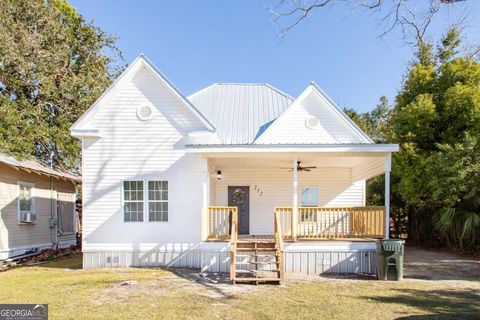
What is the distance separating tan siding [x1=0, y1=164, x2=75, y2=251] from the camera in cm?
1197

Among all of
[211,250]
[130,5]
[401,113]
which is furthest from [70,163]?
[401,113]

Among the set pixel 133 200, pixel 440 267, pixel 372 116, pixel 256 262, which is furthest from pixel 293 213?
pixel 372 116

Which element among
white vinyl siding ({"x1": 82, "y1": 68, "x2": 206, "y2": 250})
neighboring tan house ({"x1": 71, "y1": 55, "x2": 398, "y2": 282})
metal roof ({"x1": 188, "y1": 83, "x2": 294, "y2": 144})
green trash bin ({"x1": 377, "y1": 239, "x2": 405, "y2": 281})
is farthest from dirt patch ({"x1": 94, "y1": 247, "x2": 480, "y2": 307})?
metal roof ({"x1": 188, "y1": 83, "x2": 294, "y2": 144})

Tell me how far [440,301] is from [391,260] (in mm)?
2195

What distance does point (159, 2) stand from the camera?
530 inches

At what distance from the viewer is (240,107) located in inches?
544

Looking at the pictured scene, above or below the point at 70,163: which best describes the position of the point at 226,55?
above

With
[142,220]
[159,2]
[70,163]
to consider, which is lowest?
[142,220]

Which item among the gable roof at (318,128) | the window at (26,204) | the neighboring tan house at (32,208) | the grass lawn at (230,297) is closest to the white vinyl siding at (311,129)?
the gable roof at (318,128)

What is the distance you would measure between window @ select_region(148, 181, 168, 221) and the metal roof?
9.96 feet

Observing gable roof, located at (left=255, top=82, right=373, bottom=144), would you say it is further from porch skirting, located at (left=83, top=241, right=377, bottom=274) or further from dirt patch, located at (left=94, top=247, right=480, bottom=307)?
dirt patch, located at (left=94, top=247, right=480, bottom=307)

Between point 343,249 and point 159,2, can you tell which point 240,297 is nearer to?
point 343,249

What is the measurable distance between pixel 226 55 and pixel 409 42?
33.4 feet

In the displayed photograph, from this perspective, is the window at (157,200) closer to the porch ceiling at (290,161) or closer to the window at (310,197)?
Answer: the porch ceiling at (290,161)
